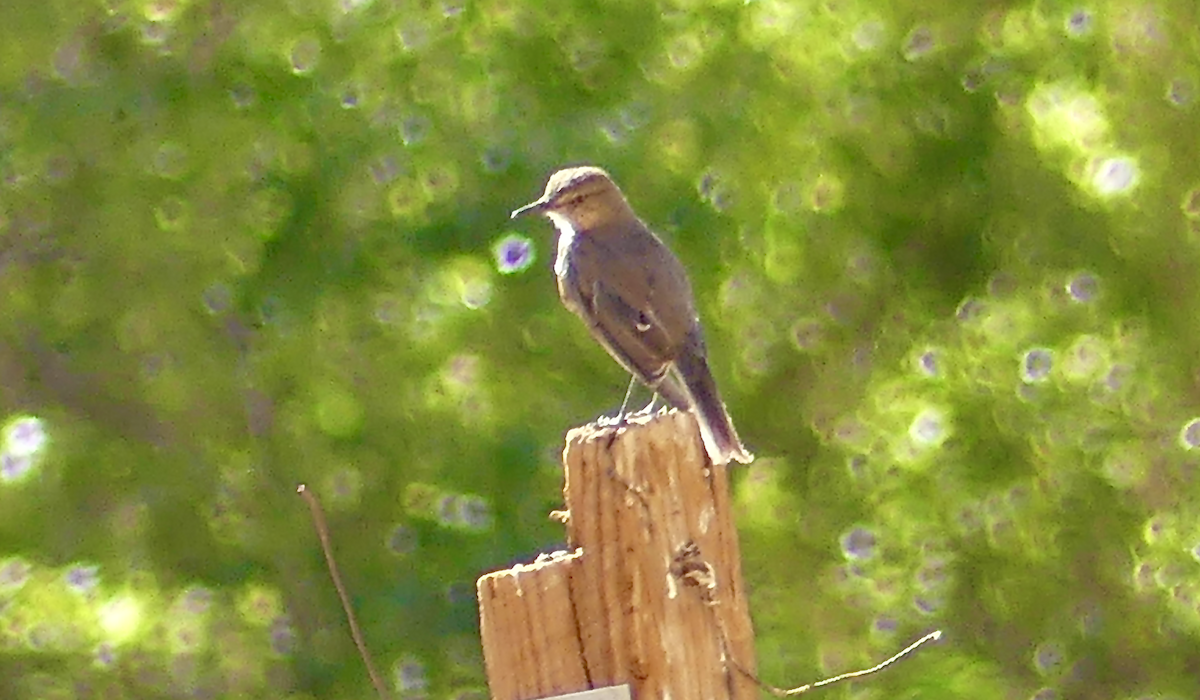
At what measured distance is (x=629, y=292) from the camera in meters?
5.12

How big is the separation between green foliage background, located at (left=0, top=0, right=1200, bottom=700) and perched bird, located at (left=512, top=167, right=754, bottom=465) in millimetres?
1642

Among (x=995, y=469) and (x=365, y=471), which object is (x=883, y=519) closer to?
(x=995, y=469)

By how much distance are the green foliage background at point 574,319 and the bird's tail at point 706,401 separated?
2.41 meters

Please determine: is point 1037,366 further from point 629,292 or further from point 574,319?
point 629,292

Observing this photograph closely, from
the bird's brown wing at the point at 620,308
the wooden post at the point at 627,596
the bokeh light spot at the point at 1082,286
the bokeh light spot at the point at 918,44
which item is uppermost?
the bokeh light spot at the point at 918,44

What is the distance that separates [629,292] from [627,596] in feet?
8.59

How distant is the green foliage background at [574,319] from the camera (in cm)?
738

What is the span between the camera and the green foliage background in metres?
7.38

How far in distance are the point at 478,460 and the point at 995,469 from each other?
2287mm

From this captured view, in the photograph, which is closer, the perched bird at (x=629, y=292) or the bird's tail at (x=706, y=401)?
the bird's tail at (x=706, y=401)

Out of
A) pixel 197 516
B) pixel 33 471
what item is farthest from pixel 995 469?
pixel 33 471

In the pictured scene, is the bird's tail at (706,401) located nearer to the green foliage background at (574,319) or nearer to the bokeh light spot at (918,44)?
the green foliage background at (574,319)

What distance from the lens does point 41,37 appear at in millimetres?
7844

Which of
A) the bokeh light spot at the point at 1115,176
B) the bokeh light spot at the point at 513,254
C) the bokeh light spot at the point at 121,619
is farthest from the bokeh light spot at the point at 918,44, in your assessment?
the bokeh light spot at the point at 121,619
